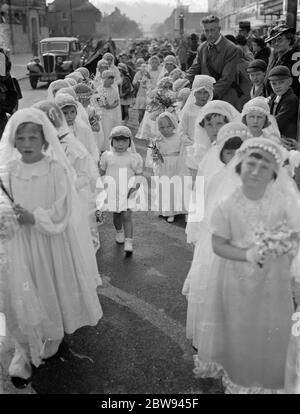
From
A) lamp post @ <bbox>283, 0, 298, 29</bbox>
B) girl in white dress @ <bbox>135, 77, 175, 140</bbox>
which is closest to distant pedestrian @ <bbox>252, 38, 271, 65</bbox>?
lamp post @ <bbox>283, 0, 298, 29</bbox>

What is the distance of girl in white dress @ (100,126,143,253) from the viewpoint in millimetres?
5562

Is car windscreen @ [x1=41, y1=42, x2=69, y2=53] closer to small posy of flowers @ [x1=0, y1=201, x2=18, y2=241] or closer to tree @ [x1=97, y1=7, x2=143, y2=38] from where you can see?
small posy of flowers @ [x1=0, y1=201, x2=18, y2=241]

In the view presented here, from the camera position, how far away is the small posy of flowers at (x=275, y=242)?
2.50 metres

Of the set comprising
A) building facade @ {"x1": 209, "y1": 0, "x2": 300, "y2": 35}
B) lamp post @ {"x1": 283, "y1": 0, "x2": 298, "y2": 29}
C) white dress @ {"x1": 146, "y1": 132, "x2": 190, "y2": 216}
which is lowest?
white dress @ {"x1": 146, "y1": 132, "x2": 190, "y2": 216}

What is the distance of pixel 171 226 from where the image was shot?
6465mm

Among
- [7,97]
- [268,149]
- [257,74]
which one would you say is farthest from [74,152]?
→ [257,74]

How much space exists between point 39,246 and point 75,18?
77.5 m

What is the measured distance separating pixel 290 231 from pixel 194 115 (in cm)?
383

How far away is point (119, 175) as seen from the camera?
5625 millimetres

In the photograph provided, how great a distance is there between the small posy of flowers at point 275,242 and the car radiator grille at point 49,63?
25.3 meters

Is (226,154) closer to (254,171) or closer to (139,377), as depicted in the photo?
(254,171)

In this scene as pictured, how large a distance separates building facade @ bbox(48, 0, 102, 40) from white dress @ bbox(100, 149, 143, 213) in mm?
62293

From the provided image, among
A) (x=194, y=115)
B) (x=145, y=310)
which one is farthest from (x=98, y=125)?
(x=145, y=310)

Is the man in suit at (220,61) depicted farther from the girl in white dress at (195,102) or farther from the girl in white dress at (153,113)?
the girl in white dress at (153,113)
